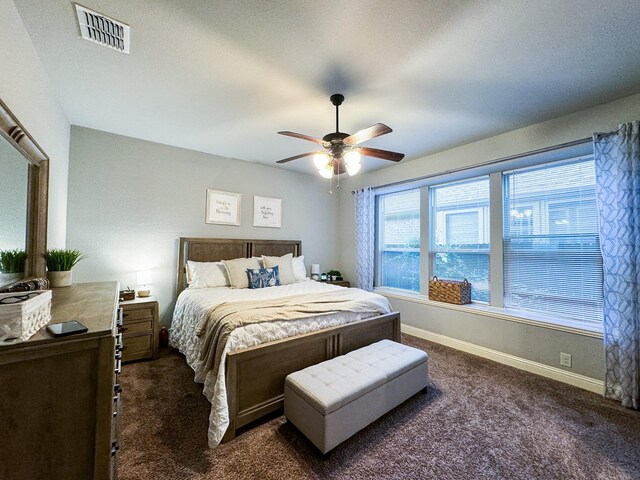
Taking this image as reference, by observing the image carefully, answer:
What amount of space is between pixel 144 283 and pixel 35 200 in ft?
5.66

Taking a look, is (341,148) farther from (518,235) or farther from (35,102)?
(518,235)

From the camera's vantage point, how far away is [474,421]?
6.61ft

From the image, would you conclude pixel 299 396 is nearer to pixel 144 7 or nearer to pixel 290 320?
pixel 290 320

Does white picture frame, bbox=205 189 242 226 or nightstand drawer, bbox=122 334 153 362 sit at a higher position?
white picture frame, bbox=205 189 242 226

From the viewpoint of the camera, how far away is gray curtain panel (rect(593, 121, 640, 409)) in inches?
87.7

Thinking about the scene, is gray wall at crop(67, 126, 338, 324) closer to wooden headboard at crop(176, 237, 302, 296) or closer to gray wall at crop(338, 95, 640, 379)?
wooden headboard at crop(176, 237, 302, 296)

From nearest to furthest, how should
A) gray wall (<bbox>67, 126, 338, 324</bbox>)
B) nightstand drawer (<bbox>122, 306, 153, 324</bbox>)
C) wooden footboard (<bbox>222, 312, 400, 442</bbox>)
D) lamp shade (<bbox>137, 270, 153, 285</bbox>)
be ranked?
wooden footboard (<bbox>222, 312, 400, 442</bbox>)
nightstand drawer (<bbox>122, 306, 153, 324</bbox>)
gray wall (<bbox>67, 126, 338, 324</bbox>)
lamp shade (<bbox>137, 270, 153, 285</bbox>)

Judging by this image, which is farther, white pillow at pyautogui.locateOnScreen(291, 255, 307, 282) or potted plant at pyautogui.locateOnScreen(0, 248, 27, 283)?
white pillow at pyautogui.locateOnScreen(291, 255, 307, 282)

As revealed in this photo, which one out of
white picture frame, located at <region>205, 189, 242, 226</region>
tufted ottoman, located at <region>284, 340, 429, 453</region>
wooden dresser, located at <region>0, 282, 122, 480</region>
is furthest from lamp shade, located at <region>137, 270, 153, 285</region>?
wooden dresser, located at <region>0, 282, 122, 480</region>

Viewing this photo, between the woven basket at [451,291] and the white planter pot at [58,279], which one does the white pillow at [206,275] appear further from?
the woven basket at [451,291]

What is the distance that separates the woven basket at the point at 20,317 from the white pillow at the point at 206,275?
8.04 ft

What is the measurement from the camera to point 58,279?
2.02m

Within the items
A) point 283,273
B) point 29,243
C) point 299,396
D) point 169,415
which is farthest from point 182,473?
point 283,273

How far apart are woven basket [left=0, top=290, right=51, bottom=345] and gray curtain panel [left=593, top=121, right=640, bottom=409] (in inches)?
150
